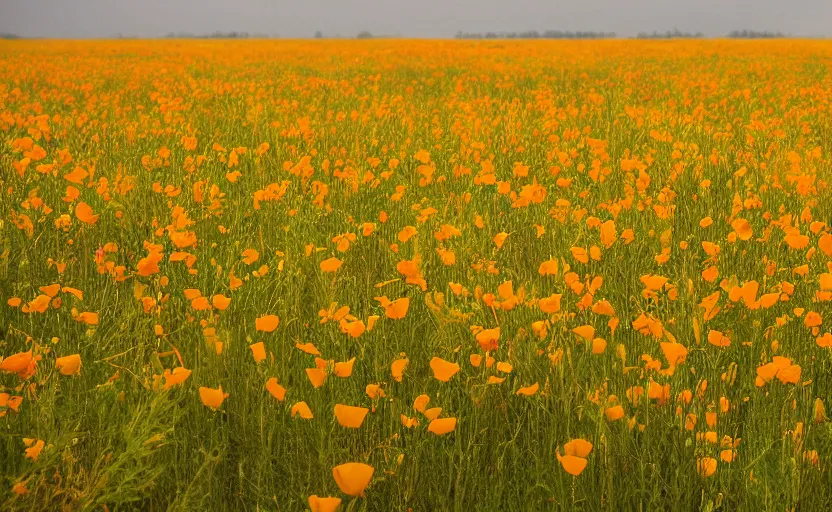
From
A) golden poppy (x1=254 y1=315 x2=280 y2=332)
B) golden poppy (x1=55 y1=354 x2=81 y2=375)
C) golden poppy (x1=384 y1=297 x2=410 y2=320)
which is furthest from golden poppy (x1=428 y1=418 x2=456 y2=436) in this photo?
golden poppy (x1=55 y1=354 x2=81 y2=375)

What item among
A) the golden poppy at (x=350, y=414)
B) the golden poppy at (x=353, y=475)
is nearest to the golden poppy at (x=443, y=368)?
the golden poppy at (x=350, y=414)

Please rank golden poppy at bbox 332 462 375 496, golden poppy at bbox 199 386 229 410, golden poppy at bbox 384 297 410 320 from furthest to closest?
1. golden poppy at bbox 384 297 410 320
2. golden poppy at bbox 199 386 229 410
3. golden poppy at bbox 332 462 375 496

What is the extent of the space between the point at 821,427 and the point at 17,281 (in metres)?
2.64

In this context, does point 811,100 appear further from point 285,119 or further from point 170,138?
point 170,138

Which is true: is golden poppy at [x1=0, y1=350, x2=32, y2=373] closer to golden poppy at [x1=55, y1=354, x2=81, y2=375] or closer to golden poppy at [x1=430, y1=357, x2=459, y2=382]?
golden poppy at [x1=55, y1=354, x2=81, y2=375]

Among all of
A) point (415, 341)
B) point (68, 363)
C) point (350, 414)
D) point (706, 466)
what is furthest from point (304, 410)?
point (706, 466)

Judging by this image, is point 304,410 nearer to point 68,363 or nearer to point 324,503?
point 324,503

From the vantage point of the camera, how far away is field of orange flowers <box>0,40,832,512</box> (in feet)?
5.16

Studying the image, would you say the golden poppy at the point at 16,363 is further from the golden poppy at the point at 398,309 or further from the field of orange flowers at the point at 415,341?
the golden poppy at the point at 398,309

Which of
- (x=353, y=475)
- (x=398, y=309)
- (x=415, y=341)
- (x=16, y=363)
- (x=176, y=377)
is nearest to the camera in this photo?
(x=353, y=475)

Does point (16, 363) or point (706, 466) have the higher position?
point (16, 363)

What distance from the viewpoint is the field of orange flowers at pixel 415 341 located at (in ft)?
5.16

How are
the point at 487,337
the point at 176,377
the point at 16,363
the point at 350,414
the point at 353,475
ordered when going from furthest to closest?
the point at 487,337, the point at 176,377, the point at 16,363, the point at 350,414, the point at 353,475

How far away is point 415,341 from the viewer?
86.9 inches
